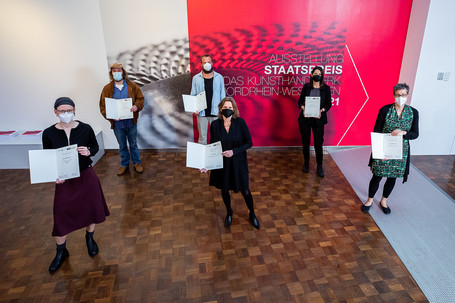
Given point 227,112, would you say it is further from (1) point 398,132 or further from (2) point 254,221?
(1) point 398,132

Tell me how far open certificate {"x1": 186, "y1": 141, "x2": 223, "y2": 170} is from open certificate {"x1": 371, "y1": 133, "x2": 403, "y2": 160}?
1.78 metres

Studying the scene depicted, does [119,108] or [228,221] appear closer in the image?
[228,221]

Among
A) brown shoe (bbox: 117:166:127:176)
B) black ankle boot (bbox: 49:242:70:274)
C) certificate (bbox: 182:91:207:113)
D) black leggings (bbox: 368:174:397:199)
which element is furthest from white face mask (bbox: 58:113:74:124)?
black leggings (bbox: 368:174:397:199)

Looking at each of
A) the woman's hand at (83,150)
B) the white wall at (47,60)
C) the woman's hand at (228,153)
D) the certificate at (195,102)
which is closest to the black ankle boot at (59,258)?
the woman's hand at (83,150)

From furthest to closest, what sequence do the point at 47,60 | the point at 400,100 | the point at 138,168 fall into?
the point at 47,60 → the point at 138,168 → the point at 400,100

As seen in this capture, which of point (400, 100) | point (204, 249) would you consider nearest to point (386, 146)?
point (400, 100)

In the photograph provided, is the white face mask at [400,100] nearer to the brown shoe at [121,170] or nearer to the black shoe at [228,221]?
the black shoe at [228,221]

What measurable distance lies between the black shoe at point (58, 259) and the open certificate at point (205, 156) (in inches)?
62.8

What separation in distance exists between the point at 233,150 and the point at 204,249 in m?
1.15

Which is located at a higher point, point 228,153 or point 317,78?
point 317,78

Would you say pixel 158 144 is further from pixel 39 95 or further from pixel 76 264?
pixel 76 264

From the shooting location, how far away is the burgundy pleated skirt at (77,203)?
3.07 m

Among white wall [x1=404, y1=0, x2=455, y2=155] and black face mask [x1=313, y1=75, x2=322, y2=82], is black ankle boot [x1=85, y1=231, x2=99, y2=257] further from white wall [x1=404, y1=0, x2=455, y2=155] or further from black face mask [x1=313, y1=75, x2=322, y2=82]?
white wall [x1=404, y1=0, x2=455, y2=155]

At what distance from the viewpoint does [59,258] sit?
3.30 meters
